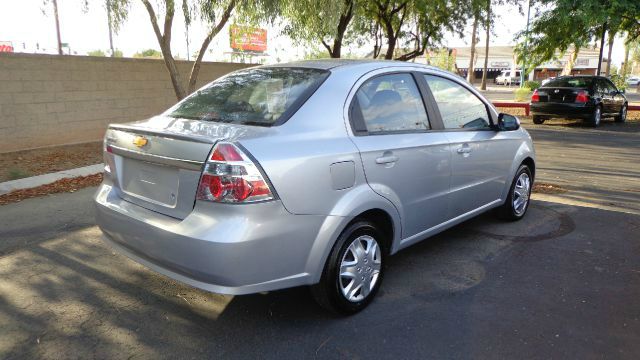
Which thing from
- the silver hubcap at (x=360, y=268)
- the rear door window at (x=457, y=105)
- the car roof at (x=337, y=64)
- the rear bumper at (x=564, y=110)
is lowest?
the silver hubcap at (x=360, y=268)

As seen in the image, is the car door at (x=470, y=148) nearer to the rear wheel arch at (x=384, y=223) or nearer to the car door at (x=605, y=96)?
the rear wheel arch at (x=384, y=223)

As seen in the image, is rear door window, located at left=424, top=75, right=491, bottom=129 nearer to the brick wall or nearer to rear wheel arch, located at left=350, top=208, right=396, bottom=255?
rear wheel arch, located at left=350, top=208, right=396, bottom=255

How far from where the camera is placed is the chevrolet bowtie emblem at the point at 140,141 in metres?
3.04

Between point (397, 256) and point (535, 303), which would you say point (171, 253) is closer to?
point (397, 256)

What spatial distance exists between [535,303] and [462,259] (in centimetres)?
88

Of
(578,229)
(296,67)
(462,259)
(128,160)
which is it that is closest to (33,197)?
(128,160)

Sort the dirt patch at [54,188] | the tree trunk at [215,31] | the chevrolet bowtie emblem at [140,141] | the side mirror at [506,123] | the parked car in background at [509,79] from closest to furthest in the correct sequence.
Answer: the chevrolet bowtie emblem at [140,141]
the side mirror at [506,123]
the dirt patch at [54,188]
the tree trunk at [215,31]
the parked car in background at [509,79]

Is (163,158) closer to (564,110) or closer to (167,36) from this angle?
(167,36)

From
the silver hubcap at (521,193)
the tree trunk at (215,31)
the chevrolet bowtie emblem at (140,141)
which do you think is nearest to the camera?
the chevrolet bowtie emblem at (140,141)

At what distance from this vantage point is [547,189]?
22.9ft

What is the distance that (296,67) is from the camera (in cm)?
382

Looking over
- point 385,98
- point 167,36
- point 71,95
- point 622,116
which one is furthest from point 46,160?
point 622,116

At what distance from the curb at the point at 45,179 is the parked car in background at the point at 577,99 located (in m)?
12.7

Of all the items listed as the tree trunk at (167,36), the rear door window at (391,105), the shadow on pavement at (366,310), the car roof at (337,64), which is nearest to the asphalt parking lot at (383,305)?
the shadow on pavement at (366,310)
